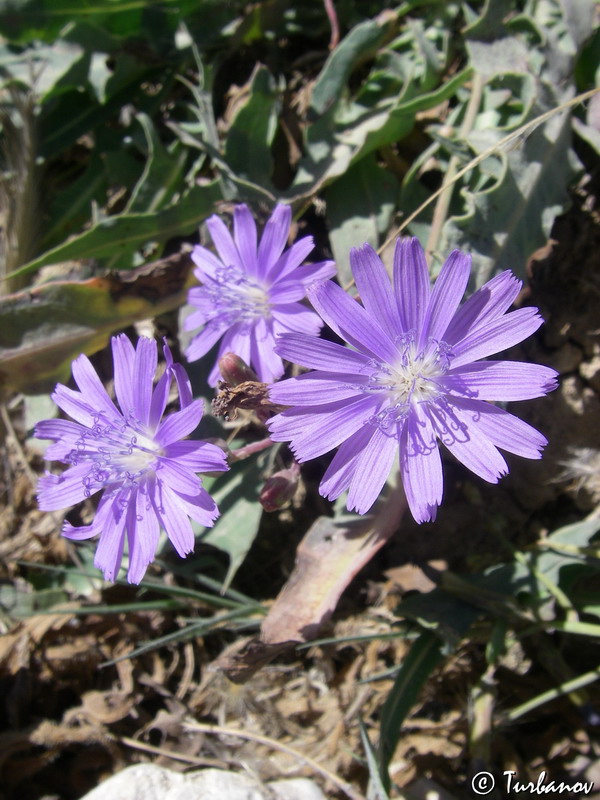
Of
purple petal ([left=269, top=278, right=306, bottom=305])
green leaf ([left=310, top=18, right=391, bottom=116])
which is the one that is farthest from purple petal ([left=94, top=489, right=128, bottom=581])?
green leaf ([left=310, top=18, right=391, bottom=116])

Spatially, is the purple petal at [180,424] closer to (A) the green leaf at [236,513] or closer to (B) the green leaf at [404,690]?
(A) the green leaf at [236,513]

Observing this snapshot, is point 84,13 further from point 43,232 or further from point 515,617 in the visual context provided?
point 515,617

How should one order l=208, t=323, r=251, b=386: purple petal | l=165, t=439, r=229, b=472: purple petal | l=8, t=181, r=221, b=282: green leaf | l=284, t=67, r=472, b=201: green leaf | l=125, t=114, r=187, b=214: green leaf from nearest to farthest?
1. l=165, t=439, r=229, b=472: purple petal
2. l=208, t=323, r=251, b=386: purple petal
3. l=284, t=67, r=472, b=201: green leaf
4. l=8, t=181, r=221, b=282: green leaf
5. l=125, t=114, r=187, b=214: green leaf

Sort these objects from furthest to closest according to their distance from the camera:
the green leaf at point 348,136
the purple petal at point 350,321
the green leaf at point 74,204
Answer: the green leaf at point 74,204 < the green leaf at point 348,136 < the purple petal at point 350,321

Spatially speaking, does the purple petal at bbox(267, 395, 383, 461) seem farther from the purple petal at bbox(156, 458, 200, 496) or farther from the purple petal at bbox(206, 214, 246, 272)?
the purple petal at bbox(206, 214, 246, 272)

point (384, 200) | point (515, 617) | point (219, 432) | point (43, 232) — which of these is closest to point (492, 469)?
point (515, 617)

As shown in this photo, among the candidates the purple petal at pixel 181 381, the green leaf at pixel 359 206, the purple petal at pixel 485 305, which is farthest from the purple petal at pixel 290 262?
the purple petal at pixel 485 305
